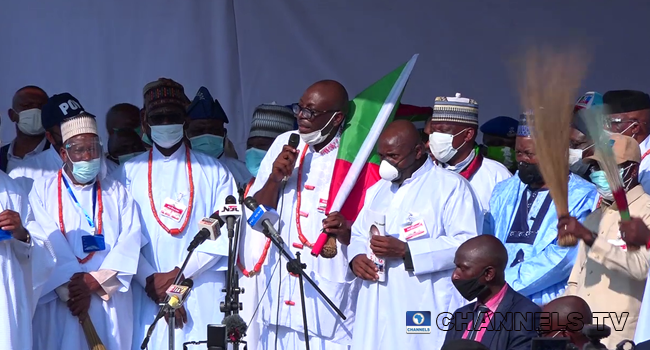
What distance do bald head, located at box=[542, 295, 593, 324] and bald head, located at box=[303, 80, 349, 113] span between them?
235cm

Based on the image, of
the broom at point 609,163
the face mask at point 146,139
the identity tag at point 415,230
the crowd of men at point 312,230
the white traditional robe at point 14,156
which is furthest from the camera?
the white traditional robe at point 14,156

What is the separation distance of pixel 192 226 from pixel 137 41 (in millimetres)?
3386

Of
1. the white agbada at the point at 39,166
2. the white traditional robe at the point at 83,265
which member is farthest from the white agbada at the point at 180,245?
the white agbada at the point at 39,166

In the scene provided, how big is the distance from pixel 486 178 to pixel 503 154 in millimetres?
1359

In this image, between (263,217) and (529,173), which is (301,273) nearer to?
(263,217)

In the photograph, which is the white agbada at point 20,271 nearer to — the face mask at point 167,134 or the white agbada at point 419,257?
the face mask at point 167,134

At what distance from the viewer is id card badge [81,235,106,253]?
775 cm

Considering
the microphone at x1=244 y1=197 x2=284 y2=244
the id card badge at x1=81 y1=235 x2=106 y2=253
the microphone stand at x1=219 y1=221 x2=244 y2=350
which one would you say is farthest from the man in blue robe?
the id card badge at x1=81 y1=235 x2=106 y2=253

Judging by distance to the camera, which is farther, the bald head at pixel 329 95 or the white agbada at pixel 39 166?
the white agbada at pixel 39 166

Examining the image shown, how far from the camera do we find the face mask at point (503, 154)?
9336 millimetres

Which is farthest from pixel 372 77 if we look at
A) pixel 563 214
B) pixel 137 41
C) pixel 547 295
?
pixel 563 214

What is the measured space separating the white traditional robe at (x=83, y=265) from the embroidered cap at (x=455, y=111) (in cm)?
227

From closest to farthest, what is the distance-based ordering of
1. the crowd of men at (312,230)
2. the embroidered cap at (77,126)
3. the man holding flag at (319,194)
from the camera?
the crowd of men at (312,230) < the man holding flag at (319,194) < the embroidered cap at (77,126)

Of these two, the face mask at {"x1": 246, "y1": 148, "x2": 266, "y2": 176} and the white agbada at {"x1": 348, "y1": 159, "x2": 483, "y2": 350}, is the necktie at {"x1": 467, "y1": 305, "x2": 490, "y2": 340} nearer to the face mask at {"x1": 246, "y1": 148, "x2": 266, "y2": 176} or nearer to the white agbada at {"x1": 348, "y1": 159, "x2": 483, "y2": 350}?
the white agbada at {"x1": 348, "y1": 159, "x2": 483, "y2": 350}
